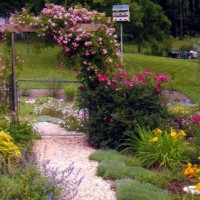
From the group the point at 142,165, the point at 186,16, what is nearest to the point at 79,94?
the point at 142,165

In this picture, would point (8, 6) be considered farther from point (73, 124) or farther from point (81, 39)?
point (81, 39)

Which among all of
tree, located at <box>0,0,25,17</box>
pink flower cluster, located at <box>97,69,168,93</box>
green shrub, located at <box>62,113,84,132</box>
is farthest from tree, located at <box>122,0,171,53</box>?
pink flower cluster, located at <box>97,69,168,93</box>

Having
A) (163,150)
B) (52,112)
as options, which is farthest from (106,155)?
(52,112)

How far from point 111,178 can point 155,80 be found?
8.70ft

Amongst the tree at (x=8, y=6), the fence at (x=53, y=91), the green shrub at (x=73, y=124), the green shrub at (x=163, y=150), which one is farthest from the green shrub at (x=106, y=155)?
the tree at (x=8, y=6)

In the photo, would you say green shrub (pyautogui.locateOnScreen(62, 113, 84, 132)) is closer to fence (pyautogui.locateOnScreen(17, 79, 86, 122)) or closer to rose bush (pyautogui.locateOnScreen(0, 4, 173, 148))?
rose bush (pyautogui.locateOnScreen(0, 4, 173, 148))

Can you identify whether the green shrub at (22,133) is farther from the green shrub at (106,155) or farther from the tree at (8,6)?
the tree at (8,6)

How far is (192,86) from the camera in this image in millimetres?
21531

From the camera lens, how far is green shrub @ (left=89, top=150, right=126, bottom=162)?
8000 mm

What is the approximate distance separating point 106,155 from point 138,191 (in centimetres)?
208

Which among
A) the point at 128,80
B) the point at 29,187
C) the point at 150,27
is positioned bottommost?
the point at 29,187

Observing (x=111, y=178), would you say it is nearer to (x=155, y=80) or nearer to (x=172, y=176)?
(x=172, y=176)

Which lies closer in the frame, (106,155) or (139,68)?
(106,155)

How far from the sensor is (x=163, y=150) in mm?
7734
